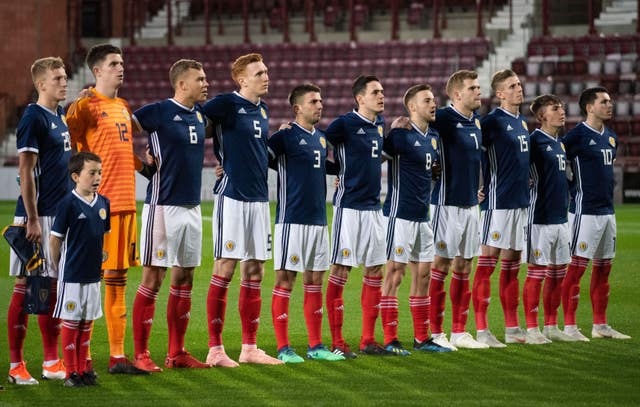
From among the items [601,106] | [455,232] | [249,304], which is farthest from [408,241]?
[601,106]

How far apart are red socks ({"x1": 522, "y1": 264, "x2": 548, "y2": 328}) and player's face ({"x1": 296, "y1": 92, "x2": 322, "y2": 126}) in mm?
2477

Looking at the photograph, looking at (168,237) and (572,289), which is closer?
(168,237)

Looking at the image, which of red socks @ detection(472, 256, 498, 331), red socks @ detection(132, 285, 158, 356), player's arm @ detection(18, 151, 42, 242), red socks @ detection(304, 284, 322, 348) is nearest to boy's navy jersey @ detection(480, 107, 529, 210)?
red socks @ detection(472, 256, 498, 331)

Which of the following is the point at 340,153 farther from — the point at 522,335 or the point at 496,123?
the point at 522,335

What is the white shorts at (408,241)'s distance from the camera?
8953 millimetres

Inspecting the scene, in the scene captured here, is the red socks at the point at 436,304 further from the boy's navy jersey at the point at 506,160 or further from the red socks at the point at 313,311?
the red socks at the point at 313,311

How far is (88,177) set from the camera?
7.20 m

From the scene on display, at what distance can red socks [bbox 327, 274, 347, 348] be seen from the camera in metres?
8.59

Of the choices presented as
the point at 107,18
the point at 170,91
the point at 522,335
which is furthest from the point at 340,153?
the point at 107,18

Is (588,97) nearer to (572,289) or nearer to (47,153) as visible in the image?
(572,289)

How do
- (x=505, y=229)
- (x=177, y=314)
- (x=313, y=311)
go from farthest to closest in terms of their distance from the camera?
(x=505, y=229), (x=313, y=311), (x=177, y=314)

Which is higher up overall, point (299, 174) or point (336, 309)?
point (299, 174)

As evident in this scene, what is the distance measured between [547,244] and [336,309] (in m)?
2.14

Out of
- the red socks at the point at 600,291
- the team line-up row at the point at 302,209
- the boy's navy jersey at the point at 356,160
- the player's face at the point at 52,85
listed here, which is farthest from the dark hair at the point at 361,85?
the red socks at the point at 600,291
